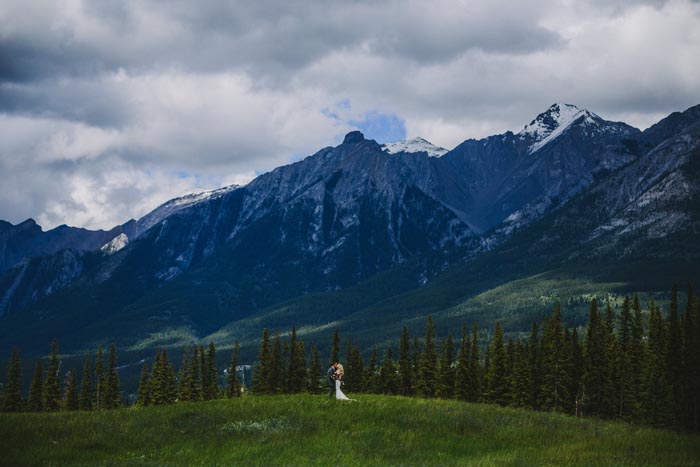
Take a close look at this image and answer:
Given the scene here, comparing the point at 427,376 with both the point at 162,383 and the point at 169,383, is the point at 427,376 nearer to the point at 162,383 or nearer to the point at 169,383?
the point at 169,383

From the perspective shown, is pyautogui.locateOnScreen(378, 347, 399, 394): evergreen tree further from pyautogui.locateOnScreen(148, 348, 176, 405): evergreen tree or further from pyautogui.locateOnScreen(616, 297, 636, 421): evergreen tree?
pyautogui.locateOnScreen(148, 348, 176, 405): evergreen tree

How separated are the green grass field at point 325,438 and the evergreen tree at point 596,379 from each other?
181ft

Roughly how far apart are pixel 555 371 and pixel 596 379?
714cm

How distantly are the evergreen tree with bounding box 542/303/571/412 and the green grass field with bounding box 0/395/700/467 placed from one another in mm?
51197

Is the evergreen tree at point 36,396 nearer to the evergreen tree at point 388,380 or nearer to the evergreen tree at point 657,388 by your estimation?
the evergreen tree at point 388,380

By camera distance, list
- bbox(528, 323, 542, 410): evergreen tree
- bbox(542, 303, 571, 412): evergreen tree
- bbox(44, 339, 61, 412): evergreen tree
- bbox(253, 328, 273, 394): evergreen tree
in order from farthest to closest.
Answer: bbox(44, 339, 61, 412): evergreen tree, bbox(253, 328, 273, 394): evergreen tree, bbox(528, 323, 542, 410): evergreen tree, bbox(542, 303, 571, 412): evergreen tree

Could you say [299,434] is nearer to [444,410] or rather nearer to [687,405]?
[444,410]

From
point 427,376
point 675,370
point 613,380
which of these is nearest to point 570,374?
point 613,380

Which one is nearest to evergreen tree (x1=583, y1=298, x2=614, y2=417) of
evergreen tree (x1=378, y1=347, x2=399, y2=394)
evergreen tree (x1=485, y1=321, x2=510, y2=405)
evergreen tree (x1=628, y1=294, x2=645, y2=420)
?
evergreen tree (x1=628, y1=294, x2=645, y2=420)

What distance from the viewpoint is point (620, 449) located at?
30312mm

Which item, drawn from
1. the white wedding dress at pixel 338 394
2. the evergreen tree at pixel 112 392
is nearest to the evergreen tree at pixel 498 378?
the white wedding dress at pixel 338 394

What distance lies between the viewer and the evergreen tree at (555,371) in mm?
88188

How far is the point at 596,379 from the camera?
91.2 metres

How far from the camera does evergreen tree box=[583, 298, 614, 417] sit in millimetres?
89875
